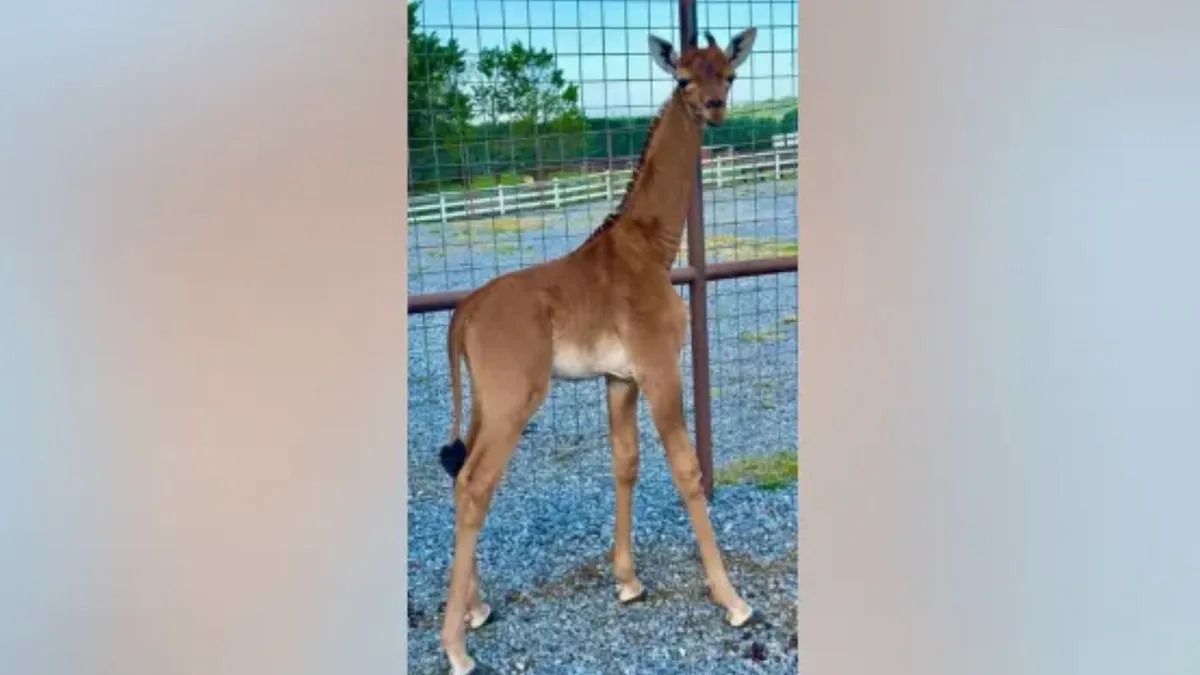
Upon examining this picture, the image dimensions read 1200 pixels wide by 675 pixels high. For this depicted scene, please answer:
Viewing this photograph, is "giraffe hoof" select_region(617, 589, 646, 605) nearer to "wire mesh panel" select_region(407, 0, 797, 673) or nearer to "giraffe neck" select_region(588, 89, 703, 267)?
"wire mesh panel" select_region(407, 0, 797, 673)

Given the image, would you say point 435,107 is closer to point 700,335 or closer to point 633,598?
point 700,335

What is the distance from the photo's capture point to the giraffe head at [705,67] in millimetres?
1348

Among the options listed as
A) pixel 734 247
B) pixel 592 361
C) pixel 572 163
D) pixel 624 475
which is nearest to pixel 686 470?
pixel 624 475

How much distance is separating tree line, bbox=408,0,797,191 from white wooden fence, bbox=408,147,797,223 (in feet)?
0.05

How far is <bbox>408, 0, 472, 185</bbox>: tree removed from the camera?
131 cm

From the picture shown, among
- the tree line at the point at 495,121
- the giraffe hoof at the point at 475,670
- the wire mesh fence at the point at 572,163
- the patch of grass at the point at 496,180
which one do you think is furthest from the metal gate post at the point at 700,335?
the giraffe hoof at the point at 475,670

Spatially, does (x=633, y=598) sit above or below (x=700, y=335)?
below

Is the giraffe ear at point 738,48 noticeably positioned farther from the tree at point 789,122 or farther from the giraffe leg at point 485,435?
the giraffe leg at point 485,435

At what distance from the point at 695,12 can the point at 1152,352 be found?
705mm

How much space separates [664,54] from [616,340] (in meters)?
0.34

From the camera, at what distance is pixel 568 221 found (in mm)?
1346

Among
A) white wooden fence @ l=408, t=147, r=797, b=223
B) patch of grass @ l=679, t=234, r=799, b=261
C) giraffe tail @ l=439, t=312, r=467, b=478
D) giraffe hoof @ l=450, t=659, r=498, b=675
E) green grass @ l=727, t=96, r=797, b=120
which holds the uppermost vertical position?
green grass @ l=727, t=96, r=797, b=120

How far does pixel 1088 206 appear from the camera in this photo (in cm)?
141

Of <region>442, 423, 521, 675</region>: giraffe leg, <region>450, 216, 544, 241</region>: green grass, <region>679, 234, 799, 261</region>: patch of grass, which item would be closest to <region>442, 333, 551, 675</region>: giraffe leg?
<region>442, 423, 521, 675</region>: giraffe leg
